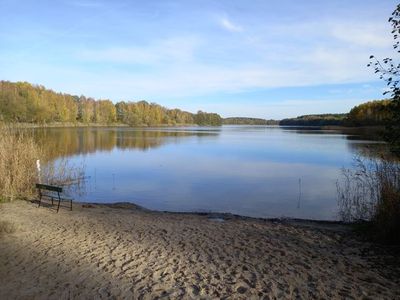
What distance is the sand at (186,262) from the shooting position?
533cm

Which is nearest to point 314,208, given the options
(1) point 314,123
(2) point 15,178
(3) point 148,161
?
(2) point 15,178

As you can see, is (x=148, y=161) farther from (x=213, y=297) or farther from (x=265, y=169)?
(x=213, y=297)

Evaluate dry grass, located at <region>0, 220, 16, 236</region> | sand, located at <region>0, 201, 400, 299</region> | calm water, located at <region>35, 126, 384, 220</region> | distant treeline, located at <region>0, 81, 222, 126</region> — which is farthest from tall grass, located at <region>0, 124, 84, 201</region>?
distant treeline, located at <region>0, 81, 222, 126</region>

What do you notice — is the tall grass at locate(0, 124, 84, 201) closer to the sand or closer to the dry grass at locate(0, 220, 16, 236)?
the sand

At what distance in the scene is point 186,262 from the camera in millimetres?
6422

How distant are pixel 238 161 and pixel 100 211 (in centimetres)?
1741

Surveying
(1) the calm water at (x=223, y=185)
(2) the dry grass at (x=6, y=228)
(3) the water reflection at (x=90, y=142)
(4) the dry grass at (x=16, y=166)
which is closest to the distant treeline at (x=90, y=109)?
(3) the water reflection at (x=90, y=142)

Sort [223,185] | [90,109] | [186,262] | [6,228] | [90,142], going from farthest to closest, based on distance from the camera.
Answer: [90,109]
[90,142]
[223,185]
[6,228]
[186,262]

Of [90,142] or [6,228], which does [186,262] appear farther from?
[90,142]

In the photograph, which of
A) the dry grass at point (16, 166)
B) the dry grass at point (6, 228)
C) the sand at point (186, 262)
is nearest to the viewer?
the sand at point (186, 262)

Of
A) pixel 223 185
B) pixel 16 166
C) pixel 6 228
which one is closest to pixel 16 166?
pixel 16 166

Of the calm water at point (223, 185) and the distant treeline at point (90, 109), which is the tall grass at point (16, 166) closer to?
the calm water at point (223, 185)

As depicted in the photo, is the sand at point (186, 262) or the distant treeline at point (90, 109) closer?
the sand at point (186, 262)

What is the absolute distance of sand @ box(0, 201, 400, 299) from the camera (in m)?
5.33
